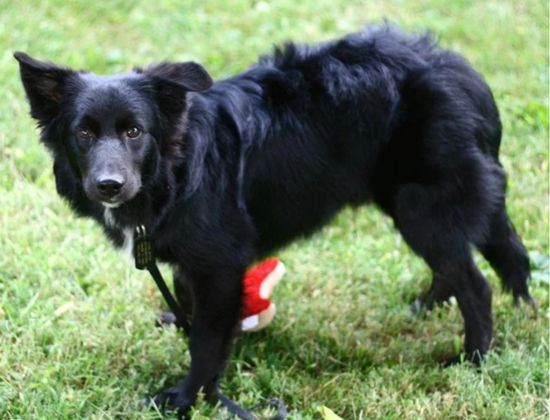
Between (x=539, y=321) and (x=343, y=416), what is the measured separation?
49.5 inches

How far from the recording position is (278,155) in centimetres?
352

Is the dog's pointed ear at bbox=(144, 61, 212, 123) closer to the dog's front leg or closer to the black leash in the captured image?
the black leash

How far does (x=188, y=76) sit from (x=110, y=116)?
0.34m

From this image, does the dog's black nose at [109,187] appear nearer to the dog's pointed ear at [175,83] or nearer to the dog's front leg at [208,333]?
the dog's pointed ear at [175,83]

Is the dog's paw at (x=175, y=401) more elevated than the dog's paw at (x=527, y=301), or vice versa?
the dog's paw at (x=175, y=401)

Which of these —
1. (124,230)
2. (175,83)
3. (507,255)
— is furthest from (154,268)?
(507,255)

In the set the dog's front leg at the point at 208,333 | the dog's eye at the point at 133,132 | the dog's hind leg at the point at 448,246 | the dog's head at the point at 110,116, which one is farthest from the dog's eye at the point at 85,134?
the dog's hind leg at the point at 448,246

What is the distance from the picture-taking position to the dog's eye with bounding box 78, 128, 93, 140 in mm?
3072

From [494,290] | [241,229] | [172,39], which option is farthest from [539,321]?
[172,39]

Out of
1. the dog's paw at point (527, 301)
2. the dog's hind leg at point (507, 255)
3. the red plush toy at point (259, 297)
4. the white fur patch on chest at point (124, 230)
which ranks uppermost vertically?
the white fur patch on chest at point (124, 230)

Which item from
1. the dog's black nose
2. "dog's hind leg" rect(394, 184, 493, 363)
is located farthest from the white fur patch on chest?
"dog's hind leg" rect(394, 184, 493, 363)

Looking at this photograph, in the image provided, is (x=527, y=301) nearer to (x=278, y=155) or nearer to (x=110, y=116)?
(x=278, y=155)

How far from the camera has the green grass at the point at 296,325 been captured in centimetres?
344

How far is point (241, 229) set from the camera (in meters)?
3.40
